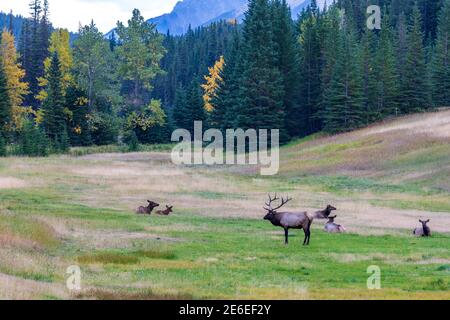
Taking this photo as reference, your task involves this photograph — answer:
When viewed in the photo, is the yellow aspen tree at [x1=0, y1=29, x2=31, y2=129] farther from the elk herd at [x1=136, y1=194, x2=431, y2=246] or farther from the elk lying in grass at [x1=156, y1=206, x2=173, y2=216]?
the elk herd at [x1=136, y1=194, x2=431, y2=246]

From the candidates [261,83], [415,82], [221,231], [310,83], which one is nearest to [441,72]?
[415,82]

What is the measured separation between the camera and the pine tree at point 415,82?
286 feet

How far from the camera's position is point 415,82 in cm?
8775

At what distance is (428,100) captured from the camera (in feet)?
291

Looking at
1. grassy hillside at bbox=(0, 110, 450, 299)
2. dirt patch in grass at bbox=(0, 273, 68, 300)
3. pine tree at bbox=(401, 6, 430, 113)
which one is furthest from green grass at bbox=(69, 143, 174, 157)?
dirt patch in grass at bbox=(0, 273, 68, 300)

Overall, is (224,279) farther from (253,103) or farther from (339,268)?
(253,103)

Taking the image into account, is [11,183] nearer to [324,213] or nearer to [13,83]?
[324,213]

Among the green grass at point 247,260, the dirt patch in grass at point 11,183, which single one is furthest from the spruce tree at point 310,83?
the green grass at point 247,260

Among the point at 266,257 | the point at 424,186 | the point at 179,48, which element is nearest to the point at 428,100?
the point at 424,186

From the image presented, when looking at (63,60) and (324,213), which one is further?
(63,60)

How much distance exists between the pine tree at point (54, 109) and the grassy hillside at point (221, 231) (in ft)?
61.2

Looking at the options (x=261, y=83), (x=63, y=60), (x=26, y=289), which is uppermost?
(x=63, y=60)

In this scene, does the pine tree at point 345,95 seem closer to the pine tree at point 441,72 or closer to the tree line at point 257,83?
the tree line at point 257,83

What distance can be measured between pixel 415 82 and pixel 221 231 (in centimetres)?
6417
